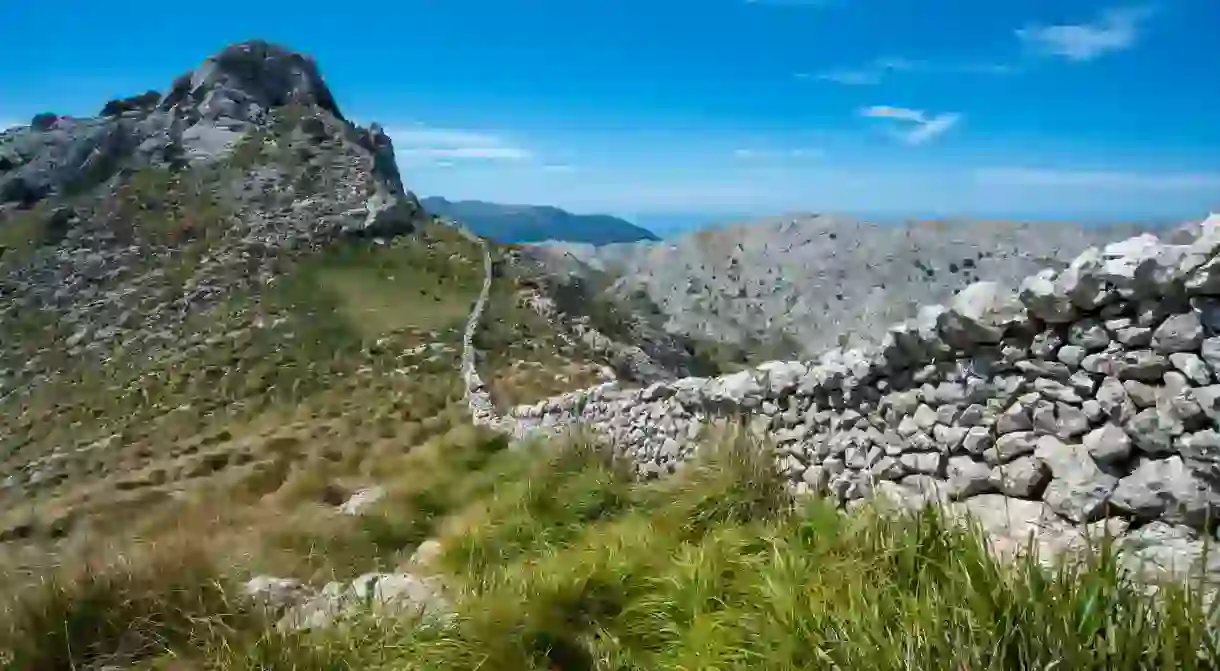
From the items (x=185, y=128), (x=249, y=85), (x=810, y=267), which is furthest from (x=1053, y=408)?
(x=810, y=267)

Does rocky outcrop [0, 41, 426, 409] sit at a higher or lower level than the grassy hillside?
higher

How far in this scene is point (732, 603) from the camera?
4129 mm

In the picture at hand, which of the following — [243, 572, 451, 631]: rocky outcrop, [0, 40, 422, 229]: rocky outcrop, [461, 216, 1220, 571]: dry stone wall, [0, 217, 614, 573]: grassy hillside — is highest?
[0, 40, 422, 229]: rocky outcrop

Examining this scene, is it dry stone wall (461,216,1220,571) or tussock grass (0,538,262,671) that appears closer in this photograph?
dry stone wall (461,216,1220,571)

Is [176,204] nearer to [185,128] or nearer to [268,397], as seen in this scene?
[185,128]

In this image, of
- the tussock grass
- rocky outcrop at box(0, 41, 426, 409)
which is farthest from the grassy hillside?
the tussock grass

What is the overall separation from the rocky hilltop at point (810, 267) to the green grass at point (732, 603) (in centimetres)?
5049

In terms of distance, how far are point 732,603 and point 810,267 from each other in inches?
2802

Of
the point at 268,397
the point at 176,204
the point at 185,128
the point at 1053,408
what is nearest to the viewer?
the point at 1053,408

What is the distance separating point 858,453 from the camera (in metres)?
5.85

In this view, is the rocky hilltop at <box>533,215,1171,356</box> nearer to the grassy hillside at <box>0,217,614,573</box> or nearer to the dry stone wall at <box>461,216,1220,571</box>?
the grassy hillside at <box>0,217,614,573</box>

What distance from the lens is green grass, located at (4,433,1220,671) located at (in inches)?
108

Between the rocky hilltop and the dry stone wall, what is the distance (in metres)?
50.8

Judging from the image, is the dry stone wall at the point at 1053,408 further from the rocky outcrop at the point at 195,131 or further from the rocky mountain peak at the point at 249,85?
the rocky mountain peak at the point at 249,85
